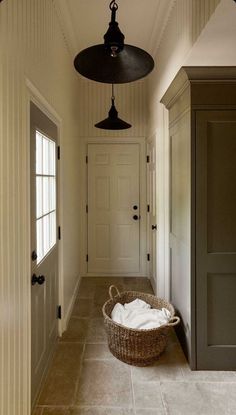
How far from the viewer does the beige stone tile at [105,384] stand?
1921 millimetres

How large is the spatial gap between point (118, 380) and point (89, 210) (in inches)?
108

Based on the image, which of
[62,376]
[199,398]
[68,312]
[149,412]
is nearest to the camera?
[149,412]

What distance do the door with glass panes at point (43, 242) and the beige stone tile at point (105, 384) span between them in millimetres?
313

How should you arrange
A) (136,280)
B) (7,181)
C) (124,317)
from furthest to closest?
(136,280) → (124,317) → (7,181)

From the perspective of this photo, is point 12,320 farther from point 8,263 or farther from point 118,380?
point 118,380

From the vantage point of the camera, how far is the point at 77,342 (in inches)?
104

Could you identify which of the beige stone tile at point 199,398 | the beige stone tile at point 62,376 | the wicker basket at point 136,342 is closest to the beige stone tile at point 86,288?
the beige stone tile at point 62,376

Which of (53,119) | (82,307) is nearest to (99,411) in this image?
(82,307)

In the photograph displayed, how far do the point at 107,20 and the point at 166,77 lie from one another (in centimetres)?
77

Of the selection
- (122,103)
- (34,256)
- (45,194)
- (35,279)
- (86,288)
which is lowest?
(86,288)

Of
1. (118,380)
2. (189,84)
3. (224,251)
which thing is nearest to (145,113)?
(189,84)

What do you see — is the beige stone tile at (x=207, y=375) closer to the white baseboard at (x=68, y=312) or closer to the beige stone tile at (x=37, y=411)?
the beige stone tile at (x=37, y=411)

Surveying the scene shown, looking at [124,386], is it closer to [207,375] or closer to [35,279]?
[207,375]

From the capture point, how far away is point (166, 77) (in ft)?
9.59
